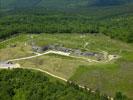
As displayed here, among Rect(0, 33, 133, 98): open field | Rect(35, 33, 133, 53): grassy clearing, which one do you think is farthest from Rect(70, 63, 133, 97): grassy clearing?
Rect(35, 33, 133, 53): grassy clearing

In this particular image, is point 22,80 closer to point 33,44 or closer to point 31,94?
point 31,94

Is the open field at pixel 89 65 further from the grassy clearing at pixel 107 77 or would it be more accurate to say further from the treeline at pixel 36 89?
the treeline at pixel 36 89

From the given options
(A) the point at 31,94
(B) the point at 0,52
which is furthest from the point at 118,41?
(A) the point at 31,94

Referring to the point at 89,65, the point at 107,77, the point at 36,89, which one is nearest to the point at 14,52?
the point at 89,65

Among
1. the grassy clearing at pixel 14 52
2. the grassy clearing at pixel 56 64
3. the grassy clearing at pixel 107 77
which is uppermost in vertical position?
the grassy clearing at pixel 107 77

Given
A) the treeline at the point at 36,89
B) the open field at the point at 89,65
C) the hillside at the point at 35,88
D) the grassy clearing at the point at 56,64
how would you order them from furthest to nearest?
1. the grassy clearing at the point at 56,64
2. the open field at the point at 89,65
3. the hillside at the point at 35,88
4. the treeline at the point at 36,89

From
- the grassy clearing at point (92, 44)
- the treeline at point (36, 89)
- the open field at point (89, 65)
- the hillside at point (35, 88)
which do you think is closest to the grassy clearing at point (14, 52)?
the open field at point (89, 65)

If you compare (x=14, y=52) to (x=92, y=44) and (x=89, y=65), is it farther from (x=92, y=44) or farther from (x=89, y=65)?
(x=89, y=65)
